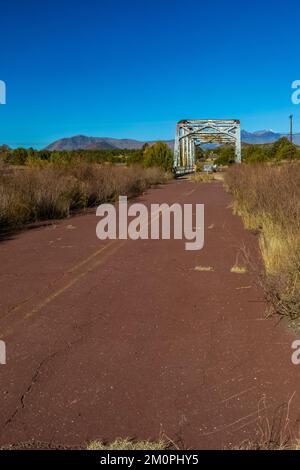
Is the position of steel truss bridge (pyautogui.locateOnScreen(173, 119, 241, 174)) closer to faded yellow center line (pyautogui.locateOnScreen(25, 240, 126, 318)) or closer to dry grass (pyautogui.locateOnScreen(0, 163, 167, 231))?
dry grass (pyautogui.locateOnScreen(0, 163, 167, 231))

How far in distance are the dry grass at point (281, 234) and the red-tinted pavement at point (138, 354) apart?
1.15 feet

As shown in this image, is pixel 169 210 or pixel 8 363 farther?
pixel 169 210

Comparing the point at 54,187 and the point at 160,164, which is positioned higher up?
the point at 160,164

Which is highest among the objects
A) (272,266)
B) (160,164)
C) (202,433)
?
(160,164)

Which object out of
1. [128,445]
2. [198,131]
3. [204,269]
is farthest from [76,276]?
[198,131]

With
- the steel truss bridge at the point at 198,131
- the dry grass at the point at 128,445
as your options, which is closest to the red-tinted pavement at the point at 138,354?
the dry grass at the point at 128,445

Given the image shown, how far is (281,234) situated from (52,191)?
11.3 metres

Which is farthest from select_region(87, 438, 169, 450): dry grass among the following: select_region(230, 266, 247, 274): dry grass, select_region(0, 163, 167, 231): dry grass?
select_region(0, 163, 167, 231): dry grass

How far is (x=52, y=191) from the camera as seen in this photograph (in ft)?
58.7

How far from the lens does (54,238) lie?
12.6 metres

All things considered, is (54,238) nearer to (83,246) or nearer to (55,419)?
(83,246)

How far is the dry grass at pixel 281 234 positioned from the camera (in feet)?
19.7

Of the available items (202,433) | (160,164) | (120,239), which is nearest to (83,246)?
(120,239)

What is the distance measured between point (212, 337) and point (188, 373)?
0.94 meters
